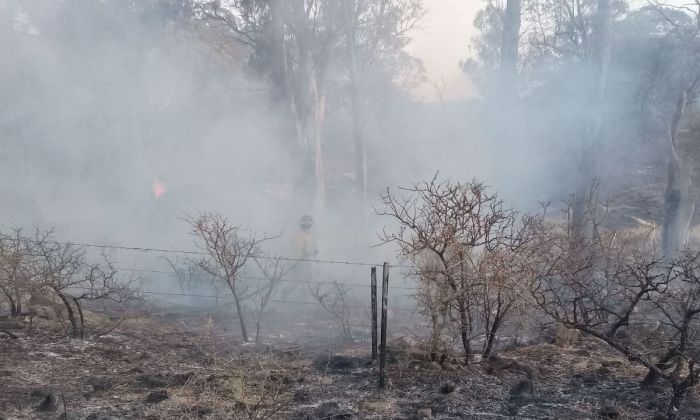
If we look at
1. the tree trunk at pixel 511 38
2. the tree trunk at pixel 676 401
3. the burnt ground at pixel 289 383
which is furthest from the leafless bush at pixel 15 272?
the tree trunk at pixel 511 38

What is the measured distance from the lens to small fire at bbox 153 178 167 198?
16.6 meters

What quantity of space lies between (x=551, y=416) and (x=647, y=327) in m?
2.42

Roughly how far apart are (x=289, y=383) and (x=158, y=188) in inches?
533

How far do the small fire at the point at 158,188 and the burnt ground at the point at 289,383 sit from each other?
437 inches

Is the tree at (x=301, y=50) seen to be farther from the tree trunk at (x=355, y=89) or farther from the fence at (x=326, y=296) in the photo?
the fence at (x=326, y=296)

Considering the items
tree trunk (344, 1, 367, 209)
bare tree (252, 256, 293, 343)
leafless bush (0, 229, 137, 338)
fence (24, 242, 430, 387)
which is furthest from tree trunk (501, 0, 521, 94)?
leafless bush (0, 229, 137, 338)

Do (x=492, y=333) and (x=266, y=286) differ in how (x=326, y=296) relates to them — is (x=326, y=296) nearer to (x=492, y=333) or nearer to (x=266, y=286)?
(x=266, y=286)

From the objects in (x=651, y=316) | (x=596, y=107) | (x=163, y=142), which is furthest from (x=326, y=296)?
(x=163, y=142)

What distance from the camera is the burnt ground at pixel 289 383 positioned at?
13.3 ft

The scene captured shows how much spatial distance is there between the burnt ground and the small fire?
36.4ft

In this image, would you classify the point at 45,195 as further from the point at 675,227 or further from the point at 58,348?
the point at 675,227

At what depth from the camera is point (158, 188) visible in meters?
17.0

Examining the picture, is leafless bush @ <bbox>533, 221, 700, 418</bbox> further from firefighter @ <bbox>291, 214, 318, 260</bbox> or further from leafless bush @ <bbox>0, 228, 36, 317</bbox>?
leafless bush @ <bbox>0, 228, 36, 317</bbox>

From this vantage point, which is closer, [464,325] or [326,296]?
Result: [464,325]
